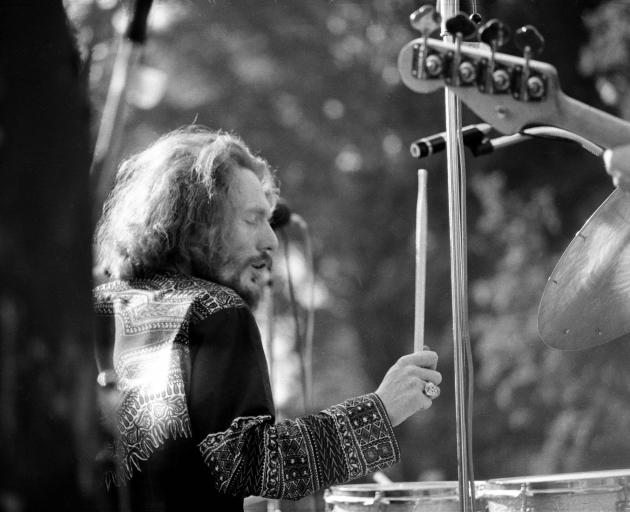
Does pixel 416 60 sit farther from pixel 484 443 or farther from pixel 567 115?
pixel 484 443

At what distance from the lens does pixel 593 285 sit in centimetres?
187

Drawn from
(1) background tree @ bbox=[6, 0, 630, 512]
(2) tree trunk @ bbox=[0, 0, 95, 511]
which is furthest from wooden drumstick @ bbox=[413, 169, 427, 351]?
(1) background tree @ bbox=[6, 0, 630, 512]

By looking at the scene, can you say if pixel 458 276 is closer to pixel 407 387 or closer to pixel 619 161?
pixel 407 387

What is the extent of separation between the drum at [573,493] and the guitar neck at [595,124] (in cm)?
79

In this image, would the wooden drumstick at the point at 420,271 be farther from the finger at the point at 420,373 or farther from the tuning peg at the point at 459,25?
the tuning peg at the point at 459,25

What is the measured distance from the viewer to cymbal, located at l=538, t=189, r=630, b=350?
184 centimetres

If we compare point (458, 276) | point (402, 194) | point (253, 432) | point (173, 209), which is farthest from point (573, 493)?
point (402, 194)

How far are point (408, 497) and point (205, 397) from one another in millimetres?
Answer: 687

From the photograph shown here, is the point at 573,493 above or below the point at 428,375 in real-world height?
below

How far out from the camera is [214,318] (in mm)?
1645

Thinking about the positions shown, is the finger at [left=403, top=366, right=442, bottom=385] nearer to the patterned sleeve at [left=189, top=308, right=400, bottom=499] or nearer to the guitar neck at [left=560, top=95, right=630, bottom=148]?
the patterned sleeve at [left=189, top=308, right=400, bottom=499]

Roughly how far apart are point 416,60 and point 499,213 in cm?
481

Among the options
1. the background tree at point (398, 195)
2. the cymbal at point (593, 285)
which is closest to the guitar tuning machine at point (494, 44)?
the cymbal at point (593, 285)

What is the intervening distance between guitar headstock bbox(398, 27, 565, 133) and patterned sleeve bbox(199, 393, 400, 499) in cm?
61
